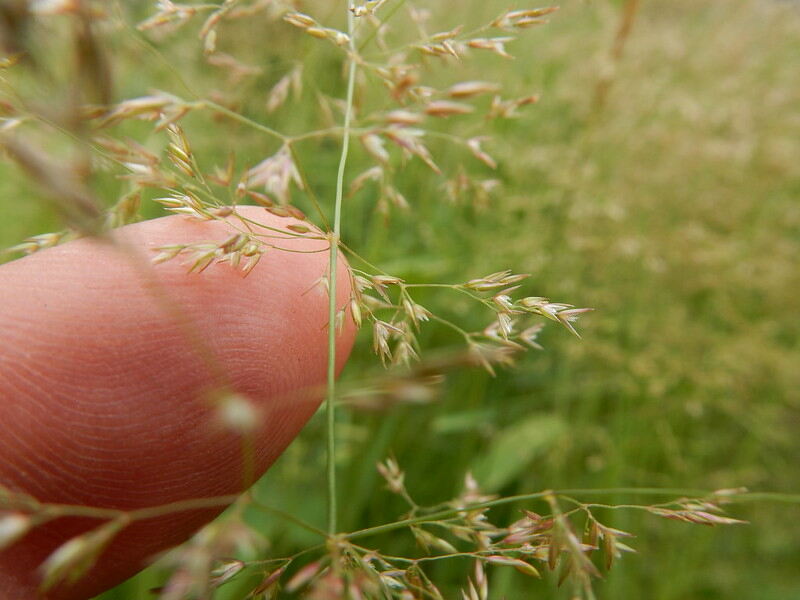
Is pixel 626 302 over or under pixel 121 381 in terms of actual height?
under

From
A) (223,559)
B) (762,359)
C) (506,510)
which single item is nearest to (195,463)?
(223,559)

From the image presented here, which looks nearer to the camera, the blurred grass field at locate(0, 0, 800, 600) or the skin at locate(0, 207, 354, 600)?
the skin at locate(0, 207, 354, 600)

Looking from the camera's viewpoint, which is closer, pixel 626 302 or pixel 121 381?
pixel 121 381

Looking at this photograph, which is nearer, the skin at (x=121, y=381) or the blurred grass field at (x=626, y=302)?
the skin at (x=121, y=381)
